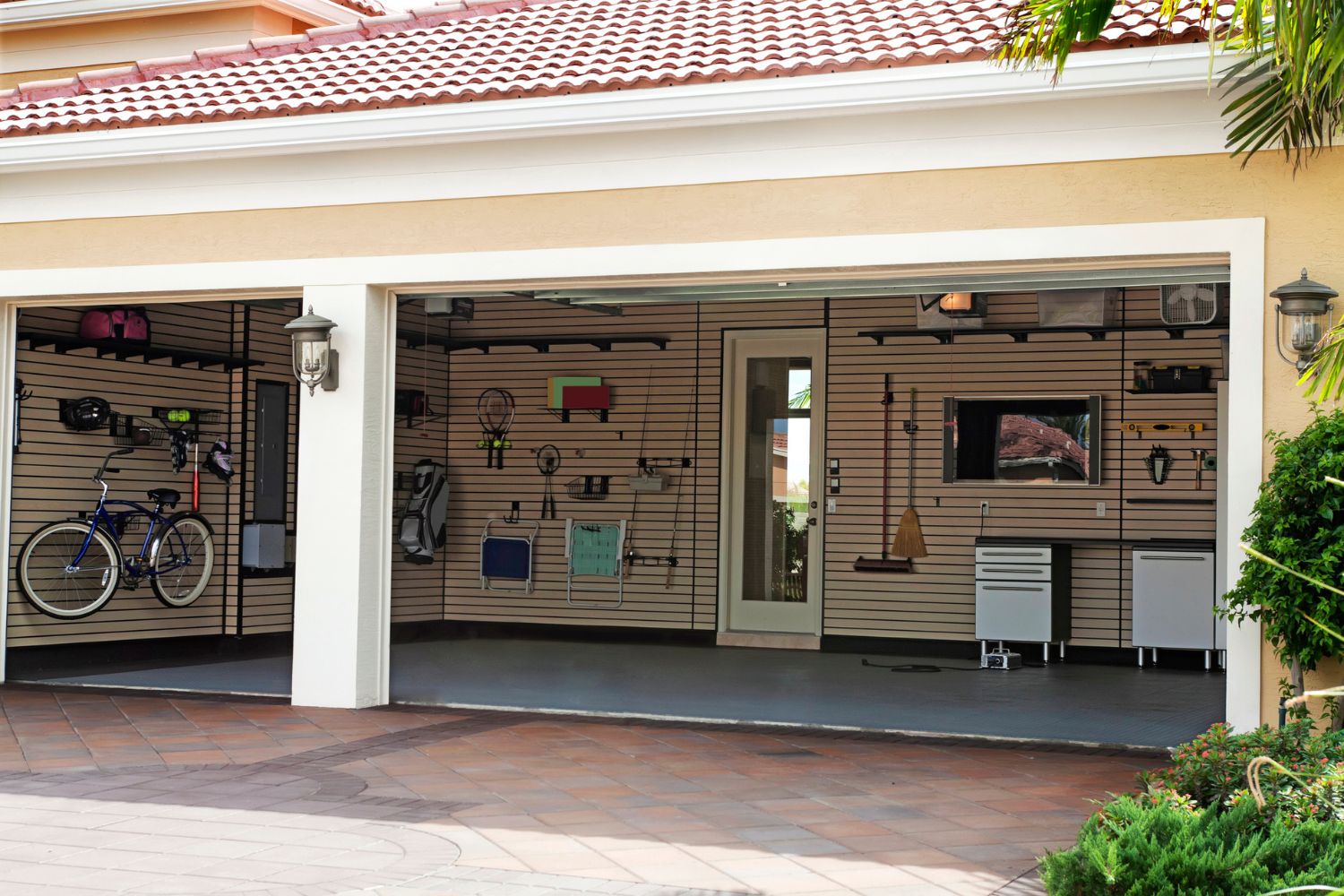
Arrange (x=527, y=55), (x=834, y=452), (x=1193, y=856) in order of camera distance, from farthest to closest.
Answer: (x=834, y=452)
(x=527, y=55)
(x=1193, y=856)

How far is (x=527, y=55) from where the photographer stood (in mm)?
8523

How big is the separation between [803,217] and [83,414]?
18.5 feet

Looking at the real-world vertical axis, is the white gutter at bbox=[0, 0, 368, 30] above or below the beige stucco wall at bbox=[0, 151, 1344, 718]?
above

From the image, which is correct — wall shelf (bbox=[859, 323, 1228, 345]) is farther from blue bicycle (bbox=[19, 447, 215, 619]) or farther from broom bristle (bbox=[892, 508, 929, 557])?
blue bicycle (bbox=[19, 447, 215, 619])

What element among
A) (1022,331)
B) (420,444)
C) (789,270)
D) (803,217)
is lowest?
(420,444)

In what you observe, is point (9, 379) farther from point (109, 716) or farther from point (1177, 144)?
point (1177, 144)

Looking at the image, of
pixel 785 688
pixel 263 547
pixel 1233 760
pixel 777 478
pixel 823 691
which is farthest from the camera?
pixel 777 478

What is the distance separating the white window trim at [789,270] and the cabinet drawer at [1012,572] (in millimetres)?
3750

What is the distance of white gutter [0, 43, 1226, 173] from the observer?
6.46 meters

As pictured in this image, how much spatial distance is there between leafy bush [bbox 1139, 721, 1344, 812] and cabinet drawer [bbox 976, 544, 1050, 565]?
606cm

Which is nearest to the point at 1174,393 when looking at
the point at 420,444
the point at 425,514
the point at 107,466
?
the point at 425,514

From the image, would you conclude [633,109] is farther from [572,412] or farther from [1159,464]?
[572,412]

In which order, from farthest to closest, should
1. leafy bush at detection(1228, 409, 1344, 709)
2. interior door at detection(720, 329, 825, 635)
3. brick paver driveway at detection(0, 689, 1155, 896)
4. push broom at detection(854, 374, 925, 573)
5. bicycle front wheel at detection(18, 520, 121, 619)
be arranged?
interior door at detection(720, 329, 825, 635), push broom at detection(854, 374, 925, 573), bicycle front wheel at detection(18, 520, 121, 619), leafy bush at detection(1228, 409, 1344, 709), brick paver driveway at detection(0, 689, 1155, 896)

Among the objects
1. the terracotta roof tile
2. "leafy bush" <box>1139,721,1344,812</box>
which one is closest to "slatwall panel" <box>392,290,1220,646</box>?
the terracotta roof tile
